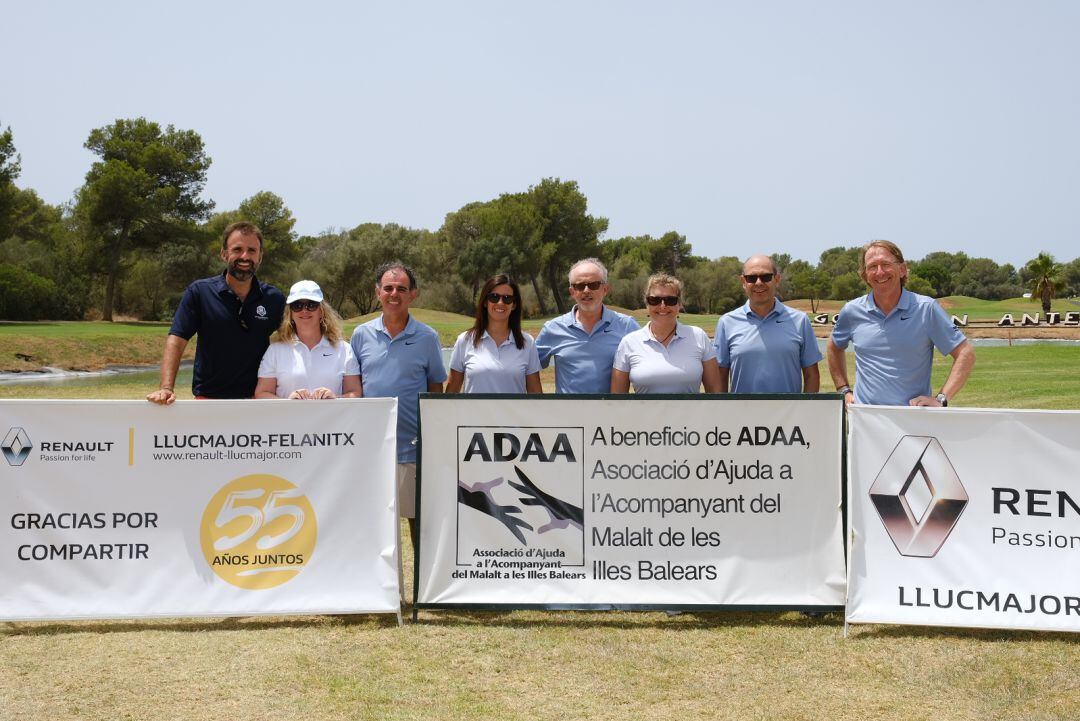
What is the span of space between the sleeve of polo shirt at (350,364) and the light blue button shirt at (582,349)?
4.07 ft

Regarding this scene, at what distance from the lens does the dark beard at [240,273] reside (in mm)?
6020

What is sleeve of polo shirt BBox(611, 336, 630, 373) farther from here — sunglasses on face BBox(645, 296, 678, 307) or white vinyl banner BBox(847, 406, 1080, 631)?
white vinyl banner BBox(847, 406, 1080, 631)

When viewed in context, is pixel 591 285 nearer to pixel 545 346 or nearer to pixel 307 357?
pixel 545 346

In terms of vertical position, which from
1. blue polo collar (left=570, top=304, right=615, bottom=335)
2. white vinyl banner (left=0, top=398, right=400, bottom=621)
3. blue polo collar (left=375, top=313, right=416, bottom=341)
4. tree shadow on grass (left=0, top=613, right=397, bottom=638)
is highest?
blue polo collar (left=570, top=304, right=615, bottom=335)

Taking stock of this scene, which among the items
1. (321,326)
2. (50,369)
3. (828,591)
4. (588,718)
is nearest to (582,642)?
(588,718)

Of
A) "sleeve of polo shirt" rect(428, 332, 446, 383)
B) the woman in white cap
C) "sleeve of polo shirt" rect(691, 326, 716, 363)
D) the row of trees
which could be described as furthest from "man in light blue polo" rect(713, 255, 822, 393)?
the row of trees

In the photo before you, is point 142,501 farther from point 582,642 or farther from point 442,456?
point 582,642

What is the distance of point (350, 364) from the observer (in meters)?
6.03

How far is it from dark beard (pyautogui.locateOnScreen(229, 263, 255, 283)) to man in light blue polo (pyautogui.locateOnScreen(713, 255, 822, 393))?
2971 mm

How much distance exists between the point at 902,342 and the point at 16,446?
536 cm

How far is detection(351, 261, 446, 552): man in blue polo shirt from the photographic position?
6098 mm

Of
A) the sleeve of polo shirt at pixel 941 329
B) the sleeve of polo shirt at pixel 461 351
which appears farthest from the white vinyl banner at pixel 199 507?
the sleeve of polo shirt at pixel 941 329

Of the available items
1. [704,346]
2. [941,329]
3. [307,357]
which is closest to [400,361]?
[307,357]

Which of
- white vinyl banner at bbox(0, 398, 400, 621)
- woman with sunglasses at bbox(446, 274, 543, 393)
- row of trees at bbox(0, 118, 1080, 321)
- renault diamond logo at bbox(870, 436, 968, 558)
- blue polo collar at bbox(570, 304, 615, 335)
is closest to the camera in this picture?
renault diamond logo at bbox(870, 436, 968, 558)
